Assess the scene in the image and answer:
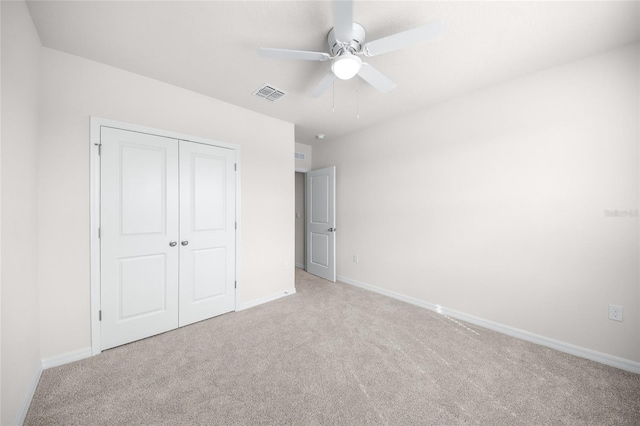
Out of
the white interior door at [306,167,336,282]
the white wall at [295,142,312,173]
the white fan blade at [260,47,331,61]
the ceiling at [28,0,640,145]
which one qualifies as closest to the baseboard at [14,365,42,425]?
the ceiling at [28,0,640,145]

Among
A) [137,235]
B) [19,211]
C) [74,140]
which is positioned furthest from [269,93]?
[19,211]

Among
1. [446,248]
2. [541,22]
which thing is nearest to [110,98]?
[541,22]

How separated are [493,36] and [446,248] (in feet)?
6.92

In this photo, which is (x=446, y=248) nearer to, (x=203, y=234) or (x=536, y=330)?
(x=536, y=330)

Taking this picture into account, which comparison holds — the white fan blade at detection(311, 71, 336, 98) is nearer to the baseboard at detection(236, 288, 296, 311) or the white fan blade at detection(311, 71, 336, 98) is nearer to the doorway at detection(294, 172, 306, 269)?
the baseboard at detection(236, 288, 296, 311)

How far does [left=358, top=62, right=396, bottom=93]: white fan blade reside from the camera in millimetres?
1737

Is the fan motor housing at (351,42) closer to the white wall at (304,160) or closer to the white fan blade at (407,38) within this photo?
the white fan blade at (407,38)

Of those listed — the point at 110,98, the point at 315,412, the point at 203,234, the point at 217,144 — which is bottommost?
the point at 315,412

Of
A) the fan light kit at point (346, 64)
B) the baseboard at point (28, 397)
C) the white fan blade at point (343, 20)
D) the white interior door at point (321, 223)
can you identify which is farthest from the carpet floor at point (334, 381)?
the white fan blade at point (343, 20)

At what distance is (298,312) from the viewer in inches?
114

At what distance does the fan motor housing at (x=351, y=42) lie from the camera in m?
1.62

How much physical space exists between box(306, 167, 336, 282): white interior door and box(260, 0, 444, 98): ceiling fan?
7.87 ft

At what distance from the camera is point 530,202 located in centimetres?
229

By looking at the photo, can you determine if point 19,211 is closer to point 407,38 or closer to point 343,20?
point 343,20
